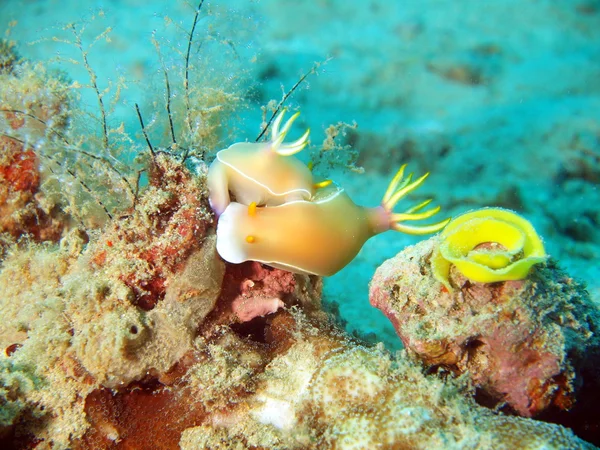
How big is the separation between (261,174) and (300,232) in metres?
0.43

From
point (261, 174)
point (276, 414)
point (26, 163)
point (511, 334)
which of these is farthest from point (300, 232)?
point (26, 163)

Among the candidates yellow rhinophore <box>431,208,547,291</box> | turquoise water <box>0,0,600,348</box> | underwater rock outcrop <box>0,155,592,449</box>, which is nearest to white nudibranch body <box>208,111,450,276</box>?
underwater rock outcrop <box>0,155,592,449</box>

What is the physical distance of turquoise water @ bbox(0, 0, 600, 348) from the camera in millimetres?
7008

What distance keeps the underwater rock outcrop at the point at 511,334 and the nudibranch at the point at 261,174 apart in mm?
891

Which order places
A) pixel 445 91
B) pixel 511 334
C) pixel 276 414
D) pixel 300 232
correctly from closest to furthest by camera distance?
pixel 511 334
pixel 276 414
pixel 300 232
pixel 445 91

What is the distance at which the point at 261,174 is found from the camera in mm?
2207

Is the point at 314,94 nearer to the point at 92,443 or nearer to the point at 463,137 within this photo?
the point at 463,137

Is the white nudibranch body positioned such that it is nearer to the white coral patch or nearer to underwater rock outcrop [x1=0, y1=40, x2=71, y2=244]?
the white coral patch

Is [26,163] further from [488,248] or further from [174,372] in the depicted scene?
[488,248]

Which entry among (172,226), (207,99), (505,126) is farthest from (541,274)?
(505,126)

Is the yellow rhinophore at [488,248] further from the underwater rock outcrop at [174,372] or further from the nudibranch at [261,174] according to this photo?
the nudibranch at [261,174]

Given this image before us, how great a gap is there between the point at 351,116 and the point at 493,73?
11.8 ft

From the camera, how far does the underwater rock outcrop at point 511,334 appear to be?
1854mm

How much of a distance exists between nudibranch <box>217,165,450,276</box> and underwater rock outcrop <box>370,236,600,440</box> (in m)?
0.44
